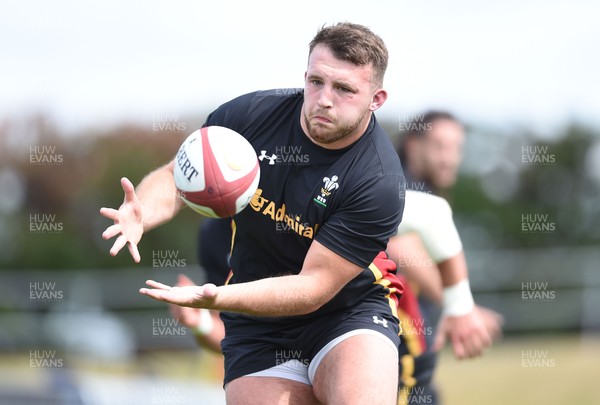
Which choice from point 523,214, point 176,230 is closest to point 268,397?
point 176,230

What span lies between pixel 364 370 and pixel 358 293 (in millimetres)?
603

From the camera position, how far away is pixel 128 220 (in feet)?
17.5

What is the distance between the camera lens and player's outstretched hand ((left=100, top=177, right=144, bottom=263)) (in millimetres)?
5172

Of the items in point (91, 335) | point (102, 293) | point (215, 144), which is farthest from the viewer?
point (102, 293)

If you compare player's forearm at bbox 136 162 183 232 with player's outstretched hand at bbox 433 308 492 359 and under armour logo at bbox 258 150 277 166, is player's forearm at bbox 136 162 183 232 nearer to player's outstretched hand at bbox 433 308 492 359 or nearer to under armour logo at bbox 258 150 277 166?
under armour logo at bbox 258 150 277 166

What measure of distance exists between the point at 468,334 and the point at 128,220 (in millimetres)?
3399

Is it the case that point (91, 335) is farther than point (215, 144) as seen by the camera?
Yes

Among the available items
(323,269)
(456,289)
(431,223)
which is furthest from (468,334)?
(323,269)

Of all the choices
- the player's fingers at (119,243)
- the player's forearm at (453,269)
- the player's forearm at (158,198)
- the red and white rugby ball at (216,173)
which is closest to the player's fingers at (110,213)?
the player's fingers at (119,243)

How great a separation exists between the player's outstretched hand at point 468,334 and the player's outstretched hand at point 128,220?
3236 millimetres

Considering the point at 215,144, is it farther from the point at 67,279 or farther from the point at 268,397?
the point at 67,279

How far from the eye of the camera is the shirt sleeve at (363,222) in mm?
5434

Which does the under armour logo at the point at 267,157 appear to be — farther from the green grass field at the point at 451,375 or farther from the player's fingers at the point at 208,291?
the green grass field at the point at 451,375

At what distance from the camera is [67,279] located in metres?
24.8
